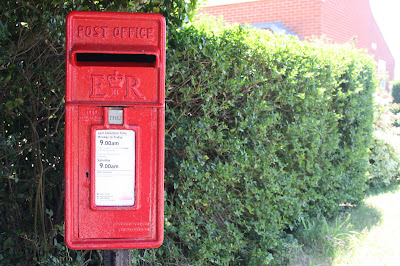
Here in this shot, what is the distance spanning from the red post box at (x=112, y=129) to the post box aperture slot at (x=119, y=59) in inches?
0.4

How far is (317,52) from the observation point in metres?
5.38

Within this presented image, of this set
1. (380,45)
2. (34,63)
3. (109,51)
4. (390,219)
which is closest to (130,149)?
(109,51)

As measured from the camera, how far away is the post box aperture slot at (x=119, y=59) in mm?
2131

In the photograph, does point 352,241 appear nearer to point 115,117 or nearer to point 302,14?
point 115,117

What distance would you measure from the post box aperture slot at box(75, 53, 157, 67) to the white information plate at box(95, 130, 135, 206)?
0.38 metres

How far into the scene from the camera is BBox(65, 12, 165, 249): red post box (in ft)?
6.75

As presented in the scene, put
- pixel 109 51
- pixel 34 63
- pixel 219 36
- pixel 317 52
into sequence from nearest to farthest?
pixel 109 51
pixel 34 63
pixel 219 36
pixel 317 52

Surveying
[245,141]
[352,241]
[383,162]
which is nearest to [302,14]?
[383,162]

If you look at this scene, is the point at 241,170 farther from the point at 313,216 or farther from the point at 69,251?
the point at 313,216

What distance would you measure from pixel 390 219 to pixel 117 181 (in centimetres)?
552

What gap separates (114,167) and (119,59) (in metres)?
0.62

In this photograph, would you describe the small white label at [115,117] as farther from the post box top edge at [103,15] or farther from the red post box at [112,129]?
the post box top edge at [103,15]

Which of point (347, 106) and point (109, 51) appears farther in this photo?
point (347, 106)

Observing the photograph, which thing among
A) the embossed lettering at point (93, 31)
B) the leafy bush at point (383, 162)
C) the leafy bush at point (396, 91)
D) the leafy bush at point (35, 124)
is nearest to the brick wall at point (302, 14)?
the leafy bush at point (383, 162)
